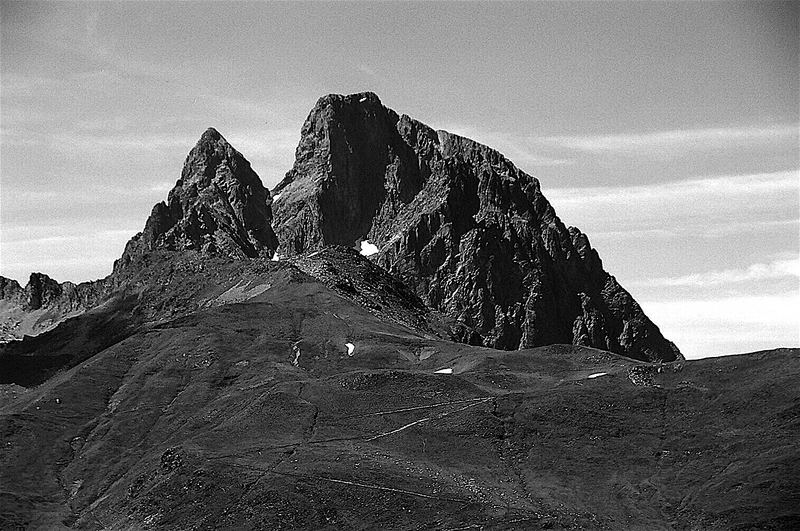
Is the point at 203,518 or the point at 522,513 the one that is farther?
the point at 203,518

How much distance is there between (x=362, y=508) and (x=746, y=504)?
63.3 metres

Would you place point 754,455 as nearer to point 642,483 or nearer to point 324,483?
point 642,483

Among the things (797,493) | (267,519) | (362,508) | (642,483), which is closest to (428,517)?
(362,508)

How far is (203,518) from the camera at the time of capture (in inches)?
7840

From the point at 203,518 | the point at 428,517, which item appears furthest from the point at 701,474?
the point at 203,518

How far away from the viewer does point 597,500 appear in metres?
193

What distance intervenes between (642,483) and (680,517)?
48.8 feet

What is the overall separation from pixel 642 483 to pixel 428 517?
40461 mm

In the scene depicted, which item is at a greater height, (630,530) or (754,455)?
(754,455)

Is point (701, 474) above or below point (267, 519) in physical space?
above

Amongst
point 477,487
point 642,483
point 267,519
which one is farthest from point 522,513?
point 267,519

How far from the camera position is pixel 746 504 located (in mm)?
179750

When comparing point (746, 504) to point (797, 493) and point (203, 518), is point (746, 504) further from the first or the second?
point (203, 518)

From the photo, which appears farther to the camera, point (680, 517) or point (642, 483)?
point (642, 483)
